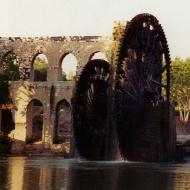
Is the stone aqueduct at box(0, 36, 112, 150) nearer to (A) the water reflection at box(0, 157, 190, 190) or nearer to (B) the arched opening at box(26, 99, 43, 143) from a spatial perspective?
(B) the arched opening at box(26, 99, 43, 143)

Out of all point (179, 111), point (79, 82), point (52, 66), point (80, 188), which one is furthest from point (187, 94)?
point (80, 188)

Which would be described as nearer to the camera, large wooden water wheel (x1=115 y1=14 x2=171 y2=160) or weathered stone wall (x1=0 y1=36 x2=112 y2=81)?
large wooden water wheel (x1=115 y1=14 x2=171 y2=160)

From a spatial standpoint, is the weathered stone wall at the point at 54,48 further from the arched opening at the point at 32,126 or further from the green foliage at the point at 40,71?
the green foliage at the point at 40,71

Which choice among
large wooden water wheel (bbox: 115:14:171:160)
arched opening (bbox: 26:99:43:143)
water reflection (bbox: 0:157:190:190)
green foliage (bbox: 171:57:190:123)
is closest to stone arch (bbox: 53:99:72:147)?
arched opening (bbox: 26:99:43:143)

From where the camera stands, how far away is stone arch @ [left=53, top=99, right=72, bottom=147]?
41250mm

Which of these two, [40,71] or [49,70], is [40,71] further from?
[49,70]

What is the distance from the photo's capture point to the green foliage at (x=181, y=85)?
57.2 m

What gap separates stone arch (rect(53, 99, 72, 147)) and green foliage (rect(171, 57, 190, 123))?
34.0 ft

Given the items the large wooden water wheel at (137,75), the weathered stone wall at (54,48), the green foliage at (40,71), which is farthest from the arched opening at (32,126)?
the green foliage at (40,71)

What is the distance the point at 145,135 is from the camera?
88.7ft

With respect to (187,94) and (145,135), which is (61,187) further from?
(187,94)

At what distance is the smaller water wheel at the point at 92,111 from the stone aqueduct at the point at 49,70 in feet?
32.2

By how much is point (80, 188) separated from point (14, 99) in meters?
28.4

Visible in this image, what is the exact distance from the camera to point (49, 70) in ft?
139
